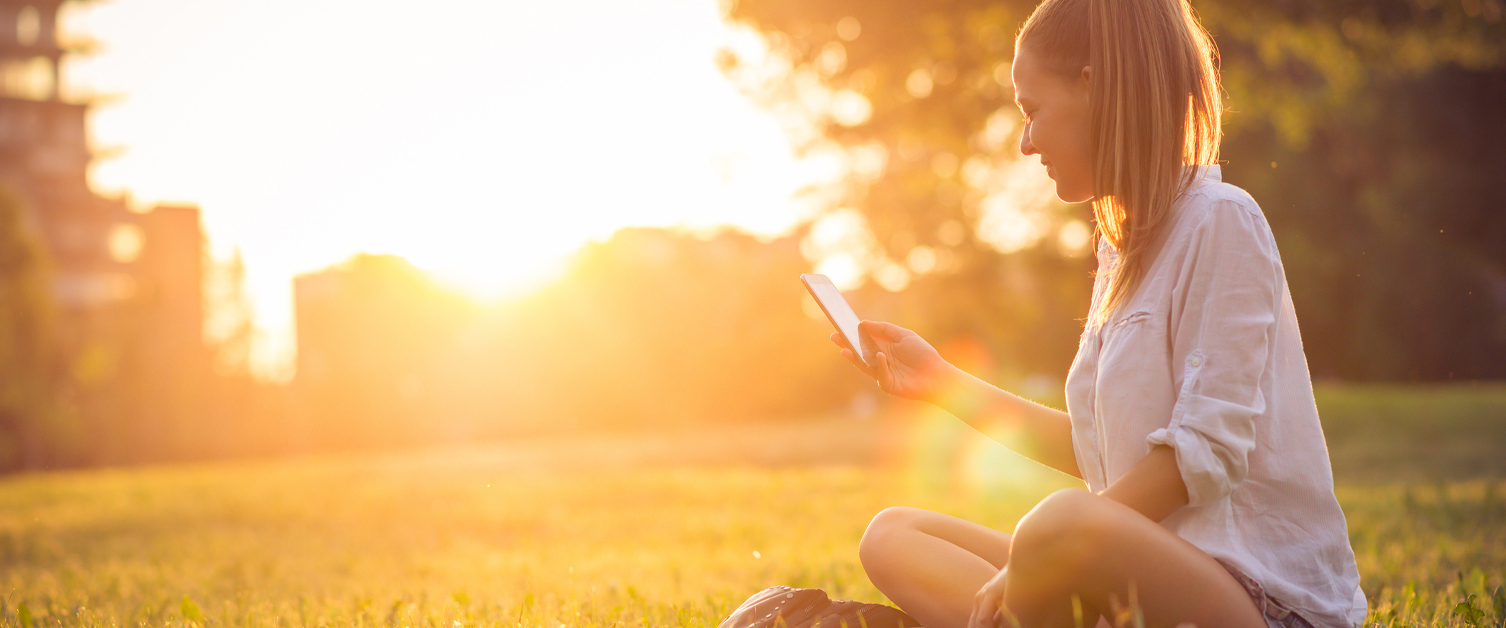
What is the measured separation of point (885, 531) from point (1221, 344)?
3.92ft

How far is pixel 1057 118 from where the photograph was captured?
2.20m

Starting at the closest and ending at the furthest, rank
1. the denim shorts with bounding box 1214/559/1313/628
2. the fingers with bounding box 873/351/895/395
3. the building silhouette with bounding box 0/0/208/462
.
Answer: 1. the denim shorts with bounding box 1214/559/1313/628
2. the fingers with bounding box 873/351/895/395
3. the building silhouette with bounding box 0/0/208/462

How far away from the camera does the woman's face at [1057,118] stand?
217 centimetres

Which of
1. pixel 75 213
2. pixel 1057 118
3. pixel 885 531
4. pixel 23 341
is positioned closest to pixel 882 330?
pixel 885 531

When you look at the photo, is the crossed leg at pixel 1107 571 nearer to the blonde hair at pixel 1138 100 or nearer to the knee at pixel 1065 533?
the knee at pixel 1065 533

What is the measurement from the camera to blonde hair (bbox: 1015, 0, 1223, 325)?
2.06m

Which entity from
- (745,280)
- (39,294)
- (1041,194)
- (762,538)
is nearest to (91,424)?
(39,294)

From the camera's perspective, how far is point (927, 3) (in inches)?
333

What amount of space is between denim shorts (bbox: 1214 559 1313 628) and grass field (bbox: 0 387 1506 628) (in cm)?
143

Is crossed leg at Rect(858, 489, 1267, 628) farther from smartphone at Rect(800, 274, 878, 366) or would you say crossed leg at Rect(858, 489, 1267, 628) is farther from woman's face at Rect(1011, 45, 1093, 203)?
smartphone at Rect(800, 274, 878, 366)

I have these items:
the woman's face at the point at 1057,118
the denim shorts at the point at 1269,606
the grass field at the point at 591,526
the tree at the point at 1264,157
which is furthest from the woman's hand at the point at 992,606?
the tree at the point at 1264,157

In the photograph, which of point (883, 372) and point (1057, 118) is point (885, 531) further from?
point (1057, 118)

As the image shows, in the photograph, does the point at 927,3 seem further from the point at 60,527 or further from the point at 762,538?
the point at 60,527

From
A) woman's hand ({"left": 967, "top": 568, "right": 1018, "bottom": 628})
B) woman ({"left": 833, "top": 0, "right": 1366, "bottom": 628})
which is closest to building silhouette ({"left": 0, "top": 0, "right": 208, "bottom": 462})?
woman's hand ({"left": 967, "top": 568, "right": 1018, "bottom": 628})
